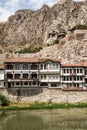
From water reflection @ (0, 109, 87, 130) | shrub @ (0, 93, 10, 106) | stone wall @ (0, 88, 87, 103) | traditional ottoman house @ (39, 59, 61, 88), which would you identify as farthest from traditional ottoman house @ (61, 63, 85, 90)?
shrub @ (0, 93, 10, 106)

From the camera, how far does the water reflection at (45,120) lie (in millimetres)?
58078

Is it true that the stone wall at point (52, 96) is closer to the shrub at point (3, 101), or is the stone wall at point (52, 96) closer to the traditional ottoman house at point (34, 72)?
the shrub at point (3, 101)

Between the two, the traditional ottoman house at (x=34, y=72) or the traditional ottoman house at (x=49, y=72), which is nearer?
the traditional ottoman house at (x=34, y=72)

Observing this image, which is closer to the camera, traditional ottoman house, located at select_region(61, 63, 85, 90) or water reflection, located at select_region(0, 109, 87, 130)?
water reflection, located at select_region(0, 109, 87, 130)

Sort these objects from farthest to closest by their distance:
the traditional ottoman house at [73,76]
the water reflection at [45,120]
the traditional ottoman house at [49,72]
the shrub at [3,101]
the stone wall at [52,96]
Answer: the traditional ottoman house at [49,72] → the traditional ottoman house at [73,76] → the stone wall at [52,96] → the shrub at [3,101] → the water reflection at [45,120]

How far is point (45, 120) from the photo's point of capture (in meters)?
64.1

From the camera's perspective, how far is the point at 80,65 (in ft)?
299

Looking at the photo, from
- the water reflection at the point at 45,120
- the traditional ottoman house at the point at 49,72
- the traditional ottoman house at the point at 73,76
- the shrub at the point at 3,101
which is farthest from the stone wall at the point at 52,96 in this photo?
the water reflection at the point at 45,120

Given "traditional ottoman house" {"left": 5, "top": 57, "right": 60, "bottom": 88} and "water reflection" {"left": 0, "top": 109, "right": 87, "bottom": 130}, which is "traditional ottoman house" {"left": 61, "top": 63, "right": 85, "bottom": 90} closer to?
"traditional ottoman house" {"left": 5, "top": 57, "right": 60, "bottom": 88}

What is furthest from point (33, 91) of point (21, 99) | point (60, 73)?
point (60, 73)

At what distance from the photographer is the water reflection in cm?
5808

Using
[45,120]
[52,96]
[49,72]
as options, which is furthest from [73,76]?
[45,120]

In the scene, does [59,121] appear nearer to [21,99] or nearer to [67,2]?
[21,99]

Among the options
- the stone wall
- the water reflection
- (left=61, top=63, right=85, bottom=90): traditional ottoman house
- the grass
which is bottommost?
the grass
